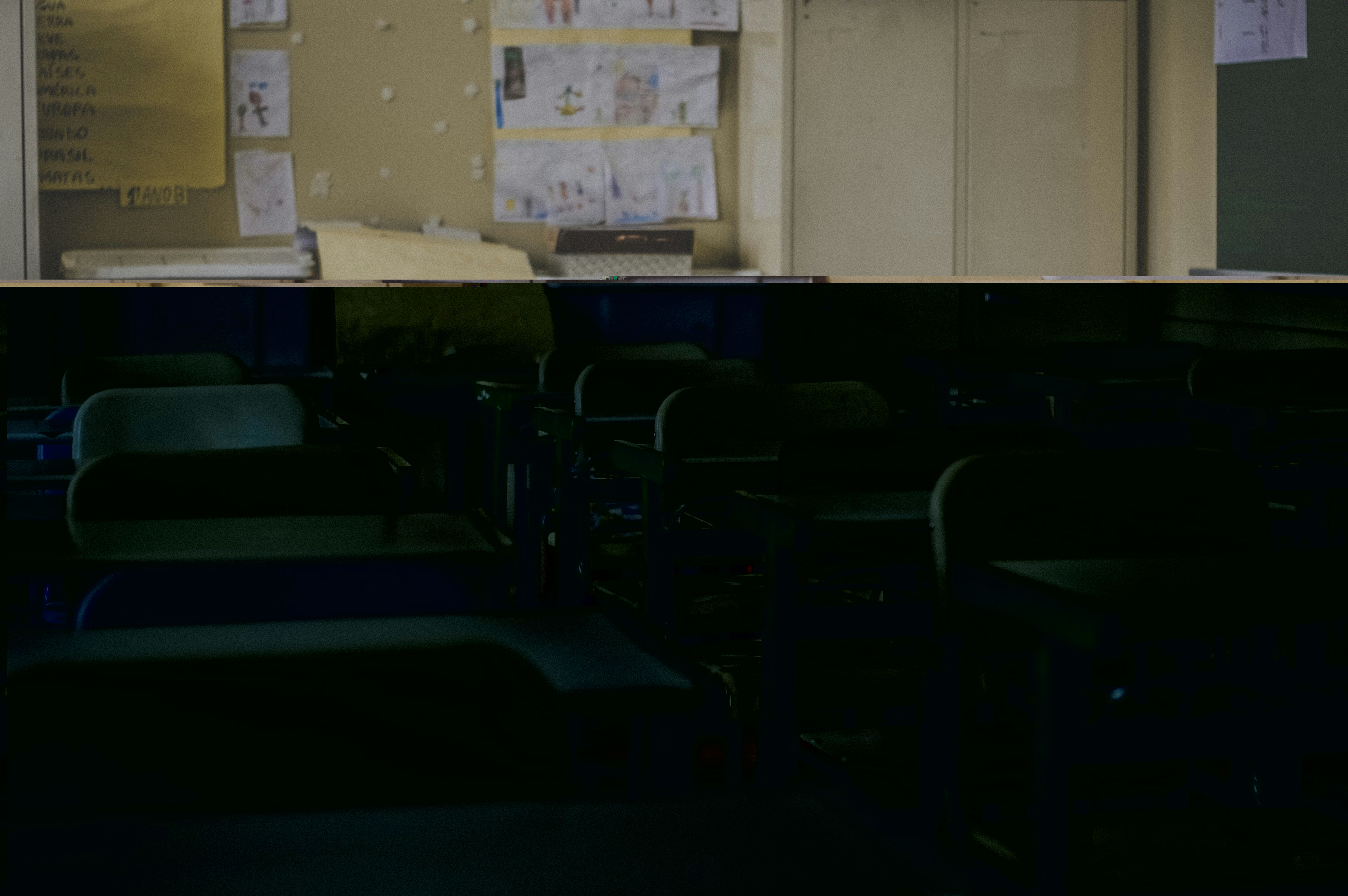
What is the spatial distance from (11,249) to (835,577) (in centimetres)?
170

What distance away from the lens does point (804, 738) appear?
1.98 meters

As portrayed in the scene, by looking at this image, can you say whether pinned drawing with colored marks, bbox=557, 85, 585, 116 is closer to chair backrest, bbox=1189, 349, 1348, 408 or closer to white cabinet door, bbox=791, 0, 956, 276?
white cabinet door, bbox=791, 0, 956, 276

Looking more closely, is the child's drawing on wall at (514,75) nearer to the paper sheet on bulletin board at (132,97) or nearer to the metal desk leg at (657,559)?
the paper sheet on bulletin board at (132,97)

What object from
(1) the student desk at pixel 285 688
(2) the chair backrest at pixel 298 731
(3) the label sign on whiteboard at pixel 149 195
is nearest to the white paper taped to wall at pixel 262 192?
(3) the label sign on whiteboard at pixel 149 195

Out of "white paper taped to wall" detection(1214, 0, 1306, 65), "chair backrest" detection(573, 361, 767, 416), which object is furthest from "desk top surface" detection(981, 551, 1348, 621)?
"white paper taped to wall" detection(1214, 0, 1306, 65)

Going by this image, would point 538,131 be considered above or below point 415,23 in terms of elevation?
below

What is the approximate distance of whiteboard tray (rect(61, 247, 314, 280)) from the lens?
2873 millimetres

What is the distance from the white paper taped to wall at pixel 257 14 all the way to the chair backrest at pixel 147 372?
0.74 m

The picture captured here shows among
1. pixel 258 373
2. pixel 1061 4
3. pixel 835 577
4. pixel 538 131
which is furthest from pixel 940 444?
pixel 258 373

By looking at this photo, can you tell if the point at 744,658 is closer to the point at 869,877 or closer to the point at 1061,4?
the point at 1061,4

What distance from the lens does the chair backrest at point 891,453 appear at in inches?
93.5

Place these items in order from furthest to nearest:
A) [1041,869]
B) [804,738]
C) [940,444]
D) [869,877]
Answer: [940,444] < [804,738] < [1041,869] < [869,877]

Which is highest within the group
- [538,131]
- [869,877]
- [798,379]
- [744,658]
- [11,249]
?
[538,131]

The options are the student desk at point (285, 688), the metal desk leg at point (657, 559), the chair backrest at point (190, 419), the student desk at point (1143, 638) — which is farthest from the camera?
the chair backrest at point (190, 419)
